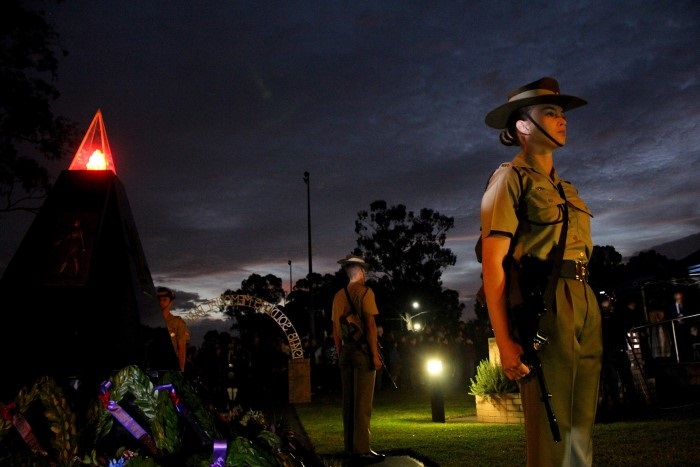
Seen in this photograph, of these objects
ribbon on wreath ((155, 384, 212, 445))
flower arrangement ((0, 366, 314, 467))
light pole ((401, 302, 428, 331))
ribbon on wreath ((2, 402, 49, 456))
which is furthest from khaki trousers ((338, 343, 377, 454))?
light pole ((401, 302, 428, 331))

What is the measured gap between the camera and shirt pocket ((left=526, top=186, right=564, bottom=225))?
2.74 meters

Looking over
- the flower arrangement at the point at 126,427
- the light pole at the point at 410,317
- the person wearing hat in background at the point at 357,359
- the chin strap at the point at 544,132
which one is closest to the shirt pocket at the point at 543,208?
the chin strap at the point at 544,132

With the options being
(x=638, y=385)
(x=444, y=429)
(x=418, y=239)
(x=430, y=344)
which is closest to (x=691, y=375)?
(x=638, y=385)

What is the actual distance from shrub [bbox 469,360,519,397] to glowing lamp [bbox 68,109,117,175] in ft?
23.2

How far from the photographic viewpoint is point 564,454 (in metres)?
2.51

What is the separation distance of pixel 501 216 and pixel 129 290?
2.21 meters

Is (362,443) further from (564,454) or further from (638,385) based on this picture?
(638,385)

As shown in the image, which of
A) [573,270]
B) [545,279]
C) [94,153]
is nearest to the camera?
[545,279]

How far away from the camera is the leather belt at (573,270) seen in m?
2.71

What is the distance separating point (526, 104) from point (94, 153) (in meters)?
2.93

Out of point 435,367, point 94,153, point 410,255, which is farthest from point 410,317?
point 94,153

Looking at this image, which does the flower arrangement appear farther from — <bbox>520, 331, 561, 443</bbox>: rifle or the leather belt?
the leather belt

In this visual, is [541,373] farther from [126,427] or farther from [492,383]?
[492,383]

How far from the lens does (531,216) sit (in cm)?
276
